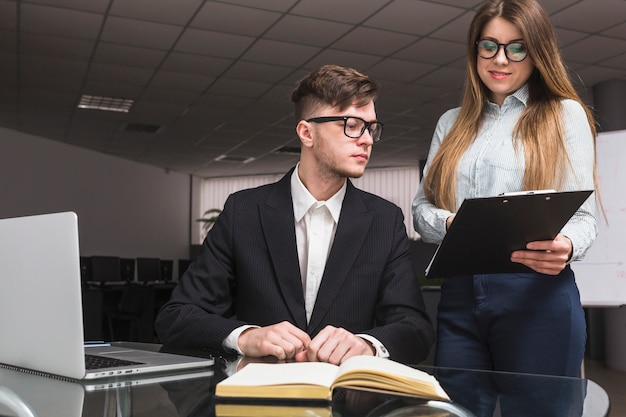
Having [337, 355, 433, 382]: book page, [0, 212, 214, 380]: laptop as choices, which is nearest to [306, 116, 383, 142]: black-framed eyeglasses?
[0, 212, 214, 380]: laptop

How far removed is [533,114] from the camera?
163cm

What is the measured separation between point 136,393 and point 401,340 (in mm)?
654

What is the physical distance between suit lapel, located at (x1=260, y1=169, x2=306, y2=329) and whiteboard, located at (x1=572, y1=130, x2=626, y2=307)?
2.20 meters

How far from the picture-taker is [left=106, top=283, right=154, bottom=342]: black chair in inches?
282

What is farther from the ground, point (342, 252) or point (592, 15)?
point (592, 15)

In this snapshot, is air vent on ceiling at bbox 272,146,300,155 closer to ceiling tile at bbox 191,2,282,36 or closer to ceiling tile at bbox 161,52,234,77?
ceiling tile at bbox 161,52,234,77

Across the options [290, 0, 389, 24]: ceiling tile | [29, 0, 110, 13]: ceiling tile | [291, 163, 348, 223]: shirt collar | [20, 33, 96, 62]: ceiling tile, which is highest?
[29, 0, 110, 13]: ceiling tile

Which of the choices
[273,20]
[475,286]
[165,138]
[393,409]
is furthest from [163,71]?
[393,409]

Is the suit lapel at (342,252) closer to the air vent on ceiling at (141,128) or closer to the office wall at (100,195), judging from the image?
the air vent on ceiling at (141,128)

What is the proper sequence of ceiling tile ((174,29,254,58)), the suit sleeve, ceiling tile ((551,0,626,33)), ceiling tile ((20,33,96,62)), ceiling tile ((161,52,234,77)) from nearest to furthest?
the suit sleeve
ceiling tile ((551,0,626,33))
ceiling tile ((174,29,254,58))
ceiling tile ((20,33,96,62))
ceiling tile ((161,52,234,77))

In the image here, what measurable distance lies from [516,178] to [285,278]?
64cm

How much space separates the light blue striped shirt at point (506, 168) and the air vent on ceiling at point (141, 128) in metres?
8.00

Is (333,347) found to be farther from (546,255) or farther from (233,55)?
(233,55)

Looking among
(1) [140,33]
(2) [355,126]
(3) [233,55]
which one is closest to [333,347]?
(2) [355,126]
